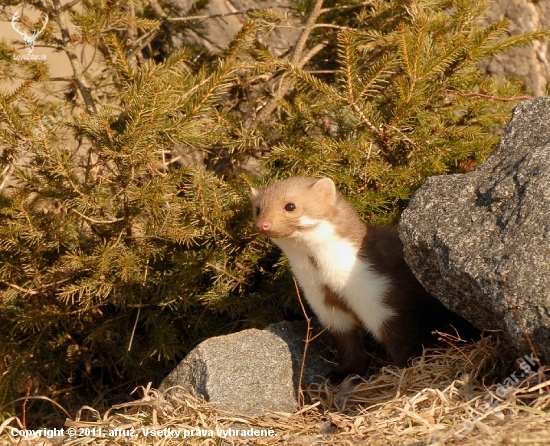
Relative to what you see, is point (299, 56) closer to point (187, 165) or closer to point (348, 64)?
point (348, 64)

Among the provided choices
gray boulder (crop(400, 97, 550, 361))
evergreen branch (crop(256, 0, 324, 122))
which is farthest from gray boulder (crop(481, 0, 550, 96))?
gray boulder (crop(400, 97, 550, 361))

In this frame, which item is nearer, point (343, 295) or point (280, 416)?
point (280, 416)

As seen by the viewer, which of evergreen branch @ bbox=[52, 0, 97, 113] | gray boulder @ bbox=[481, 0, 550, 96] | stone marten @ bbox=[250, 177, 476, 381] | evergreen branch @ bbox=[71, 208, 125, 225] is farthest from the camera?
gray boulder @ bbox=[481, 0, 550, 96]

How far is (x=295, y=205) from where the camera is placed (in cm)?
366

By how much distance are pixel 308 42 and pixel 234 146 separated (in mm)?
1043

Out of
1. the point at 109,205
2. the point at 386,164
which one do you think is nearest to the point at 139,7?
the point at 109,205

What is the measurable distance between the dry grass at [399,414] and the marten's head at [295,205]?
850mm

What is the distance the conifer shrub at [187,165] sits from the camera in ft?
12.5

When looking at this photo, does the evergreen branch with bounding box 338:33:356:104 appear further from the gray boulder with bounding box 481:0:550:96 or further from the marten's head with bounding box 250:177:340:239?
the gray boulder with bounding box 481:0:550:96

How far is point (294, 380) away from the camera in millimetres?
3812

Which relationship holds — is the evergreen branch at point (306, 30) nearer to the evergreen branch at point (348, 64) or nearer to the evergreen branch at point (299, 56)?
the evergreen branch at point (299, 56)

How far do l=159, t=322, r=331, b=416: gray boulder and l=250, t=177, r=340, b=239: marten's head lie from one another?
642mm

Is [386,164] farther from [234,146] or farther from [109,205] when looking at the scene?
[109,205]

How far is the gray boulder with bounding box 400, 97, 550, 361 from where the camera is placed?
2801mm
